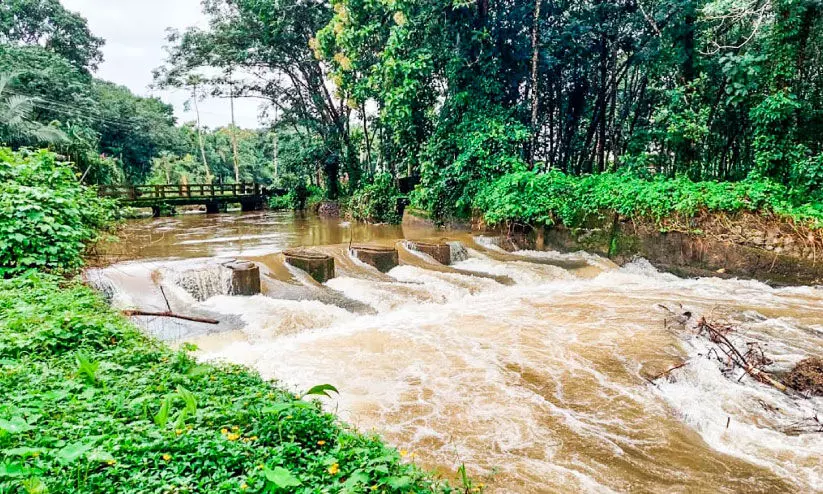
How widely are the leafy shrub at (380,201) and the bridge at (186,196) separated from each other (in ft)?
29.6

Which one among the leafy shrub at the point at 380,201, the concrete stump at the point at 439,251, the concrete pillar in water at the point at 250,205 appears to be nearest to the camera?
the concrete stump at the point at 439,251

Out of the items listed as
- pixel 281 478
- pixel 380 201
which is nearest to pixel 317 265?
A: pixel 281 478

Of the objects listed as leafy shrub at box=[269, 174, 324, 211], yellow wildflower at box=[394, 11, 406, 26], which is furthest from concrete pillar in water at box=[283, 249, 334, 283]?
leafy shrub at box=[269, 174, 324, 211]

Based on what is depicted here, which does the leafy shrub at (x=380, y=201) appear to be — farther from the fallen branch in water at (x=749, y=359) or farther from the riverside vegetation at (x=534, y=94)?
the fallen branch in water at (x=749, y=359)

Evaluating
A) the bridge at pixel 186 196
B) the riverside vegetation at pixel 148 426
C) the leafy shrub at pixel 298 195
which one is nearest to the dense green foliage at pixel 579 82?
the leafy shrub at pixel 298 195

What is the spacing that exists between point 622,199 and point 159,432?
9254 millimetres

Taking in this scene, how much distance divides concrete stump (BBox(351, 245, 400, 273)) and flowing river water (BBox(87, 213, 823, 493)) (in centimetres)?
18

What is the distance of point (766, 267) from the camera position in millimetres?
7973

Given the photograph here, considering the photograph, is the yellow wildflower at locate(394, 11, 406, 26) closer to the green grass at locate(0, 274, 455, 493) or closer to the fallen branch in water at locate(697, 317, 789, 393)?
the fallen branch in water at locate(697, 317, 789, 393)

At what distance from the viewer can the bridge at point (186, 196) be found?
19547 mm

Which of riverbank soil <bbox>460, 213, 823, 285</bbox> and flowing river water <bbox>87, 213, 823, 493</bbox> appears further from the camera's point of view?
riverbank soil <bbox>460, 213, 823, 285</bbox>

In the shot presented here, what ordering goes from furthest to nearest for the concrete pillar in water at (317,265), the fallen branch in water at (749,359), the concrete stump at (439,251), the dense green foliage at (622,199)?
the concrete stump at (439,251), the dense green foliage at (622,199), the concrete pillar in water at (317,265), the fallen branch in water at (749,359)

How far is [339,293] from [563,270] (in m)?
4.40

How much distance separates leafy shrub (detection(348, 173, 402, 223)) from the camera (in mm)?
16078
